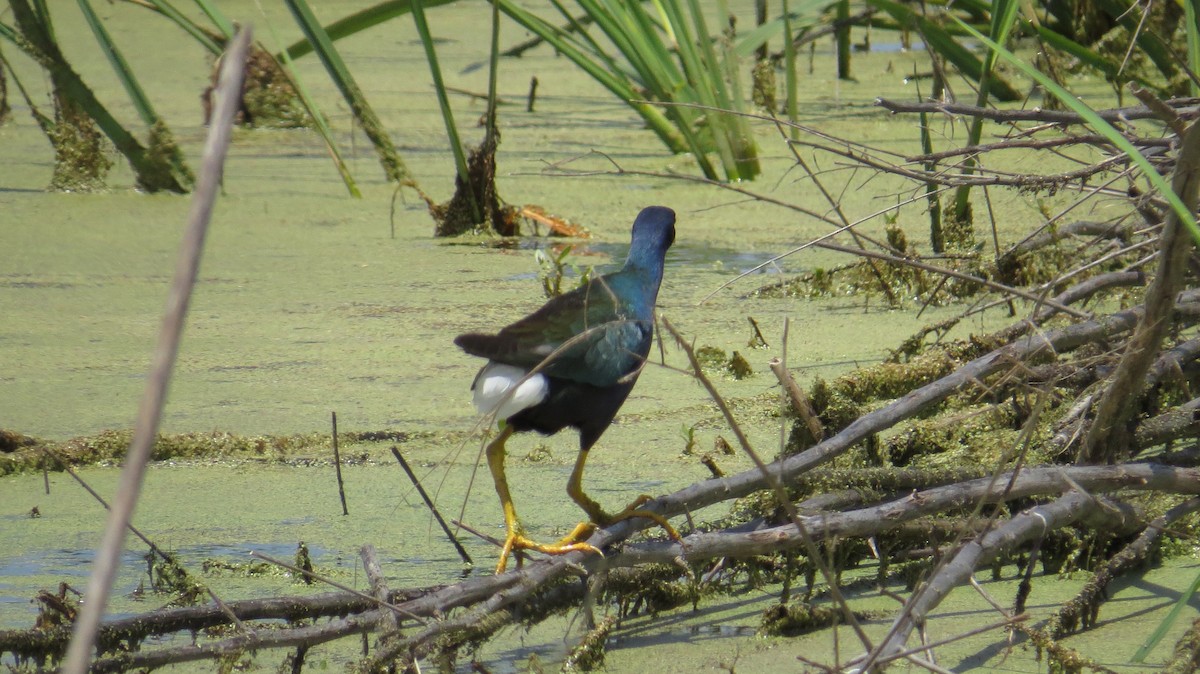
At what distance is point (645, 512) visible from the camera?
184 cm

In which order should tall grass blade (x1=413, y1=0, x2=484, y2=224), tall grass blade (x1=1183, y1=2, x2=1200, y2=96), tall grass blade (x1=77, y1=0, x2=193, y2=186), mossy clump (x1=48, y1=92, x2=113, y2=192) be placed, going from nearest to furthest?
1. tall grass blade (x1=1183, y1=2, x2=1200, y2=96)
2. tall grass blade (x1=413, y1=0, x2=484, y2=224)
3. tall grass blade (x1=77, y1=0, x2=193, y2=186)
4. mossy clump (x1=48, y1=92, x2=113, y2=192)

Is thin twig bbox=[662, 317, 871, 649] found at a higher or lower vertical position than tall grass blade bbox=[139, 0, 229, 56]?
lower

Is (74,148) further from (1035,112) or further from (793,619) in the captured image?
(1035,112)

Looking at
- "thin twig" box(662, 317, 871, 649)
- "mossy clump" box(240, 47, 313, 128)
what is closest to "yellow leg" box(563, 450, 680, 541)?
"thin twig" box(662, 317, 871, 649)

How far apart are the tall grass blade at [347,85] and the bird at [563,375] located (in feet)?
6.91

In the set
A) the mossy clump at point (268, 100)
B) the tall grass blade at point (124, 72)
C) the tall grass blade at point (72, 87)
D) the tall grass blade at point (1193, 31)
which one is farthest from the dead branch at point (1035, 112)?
the mossy clump at point (268, 100)

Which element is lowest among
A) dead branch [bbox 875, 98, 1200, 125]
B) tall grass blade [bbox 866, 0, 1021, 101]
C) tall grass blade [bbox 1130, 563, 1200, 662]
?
tall grass blade [bbox 1130, 563, 1200, 662]

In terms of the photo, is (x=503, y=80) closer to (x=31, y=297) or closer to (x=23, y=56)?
(x=23, y=56)

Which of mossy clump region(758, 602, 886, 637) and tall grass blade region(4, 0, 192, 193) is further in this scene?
tall grass blade region(4, 0, 192, 193)

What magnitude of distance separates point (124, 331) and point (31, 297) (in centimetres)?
43

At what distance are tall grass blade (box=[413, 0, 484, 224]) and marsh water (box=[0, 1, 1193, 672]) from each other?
0.39 ft

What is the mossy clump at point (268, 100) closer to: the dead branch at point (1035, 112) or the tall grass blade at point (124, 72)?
the tall grass blade at point (124, 72)

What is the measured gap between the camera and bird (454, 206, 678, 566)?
6.35ft

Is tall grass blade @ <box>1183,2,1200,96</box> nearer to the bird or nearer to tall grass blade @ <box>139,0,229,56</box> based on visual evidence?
the bird
